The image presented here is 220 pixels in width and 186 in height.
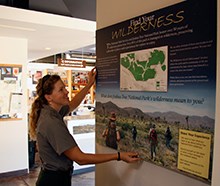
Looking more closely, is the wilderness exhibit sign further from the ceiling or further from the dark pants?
the dark pants

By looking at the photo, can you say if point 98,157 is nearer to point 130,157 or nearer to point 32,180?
point 130,157

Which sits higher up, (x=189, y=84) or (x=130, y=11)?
(x=130, y=11)

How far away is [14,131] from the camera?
4504 millimetres

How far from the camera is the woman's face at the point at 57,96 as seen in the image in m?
1.94

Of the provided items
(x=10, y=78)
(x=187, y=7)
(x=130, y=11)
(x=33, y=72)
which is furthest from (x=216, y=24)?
(x=33, y=72)

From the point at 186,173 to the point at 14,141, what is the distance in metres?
4.00

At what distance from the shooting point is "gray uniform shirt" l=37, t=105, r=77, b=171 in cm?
167

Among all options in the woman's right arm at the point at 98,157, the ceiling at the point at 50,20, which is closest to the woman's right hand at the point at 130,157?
the woman's right arm at the point at 98,157

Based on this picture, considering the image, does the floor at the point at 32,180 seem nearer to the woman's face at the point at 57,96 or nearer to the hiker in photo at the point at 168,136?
the woman's face at the point at 57,96

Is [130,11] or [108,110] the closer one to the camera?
[130,11]

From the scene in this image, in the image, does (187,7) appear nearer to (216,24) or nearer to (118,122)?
(216,24)

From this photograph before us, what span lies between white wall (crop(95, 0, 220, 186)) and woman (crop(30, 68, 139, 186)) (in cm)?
16

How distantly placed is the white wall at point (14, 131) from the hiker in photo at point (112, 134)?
3.27 meters

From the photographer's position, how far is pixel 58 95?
1940 millimetres
